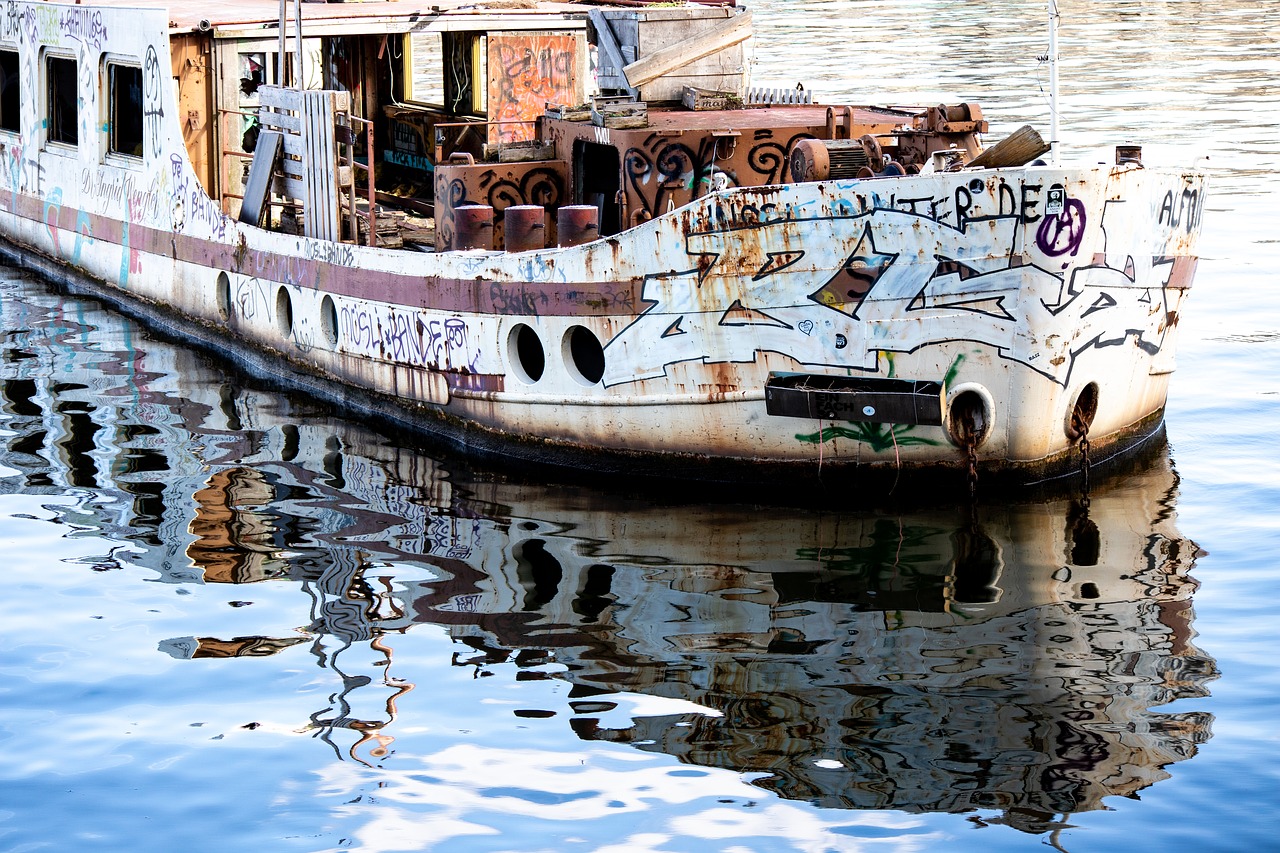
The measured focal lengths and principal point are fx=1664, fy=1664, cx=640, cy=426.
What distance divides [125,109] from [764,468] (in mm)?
8602

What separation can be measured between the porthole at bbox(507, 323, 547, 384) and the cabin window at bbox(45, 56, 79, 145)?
7966mm

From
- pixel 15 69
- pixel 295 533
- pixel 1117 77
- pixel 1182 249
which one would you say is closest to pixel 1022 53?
pixel 1117 77

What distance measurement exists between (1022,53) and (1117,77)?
4.97m

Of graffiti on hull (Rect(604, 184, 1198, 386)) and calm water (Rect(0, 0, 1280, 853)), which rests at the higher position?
graffiti on hull (Rect(604, 184, 1198, 386))

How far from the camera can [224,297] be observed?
572 inches

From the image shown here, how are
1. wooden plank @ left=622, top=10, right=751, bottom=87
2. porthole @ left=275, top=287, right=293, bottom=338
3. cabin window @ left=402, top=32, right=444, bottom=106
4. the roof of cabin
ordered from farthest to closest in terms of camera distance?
cabin window @ left=402, top=32, right=444, bottom=106
the roof of cabin
porthole @ left=275, top=287, right=293, bottom=338
wooden plank @ left=622, top=10, right=751, bottom=87

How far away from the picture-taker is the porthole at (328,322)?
1289 centimetres

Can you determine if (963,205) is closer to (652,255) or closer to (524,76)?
(652,255)

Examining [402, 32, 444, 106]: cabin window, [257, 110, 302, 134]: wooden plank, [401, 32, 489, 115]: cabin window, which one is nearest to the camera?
[257, 110, 302, 134]: wooden plank

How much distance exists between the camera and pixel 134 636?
835 centimetres

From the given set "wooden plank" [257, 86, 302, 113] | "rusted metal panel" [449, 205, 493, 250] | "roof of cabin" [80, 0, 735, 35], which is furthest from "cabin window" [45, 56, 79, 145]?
"rusted metal panel" [449, 205, 493, 250]

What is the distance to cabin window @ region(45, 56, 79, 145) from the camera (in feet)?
55.8

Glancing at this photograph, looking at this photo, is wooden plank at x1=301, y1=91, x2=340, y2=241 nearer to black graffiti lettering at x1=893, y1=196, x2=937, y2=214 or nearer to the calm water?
the calm water

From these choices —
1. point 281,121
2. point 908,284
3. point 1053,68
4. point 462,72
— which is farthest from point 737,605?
point 462,72
